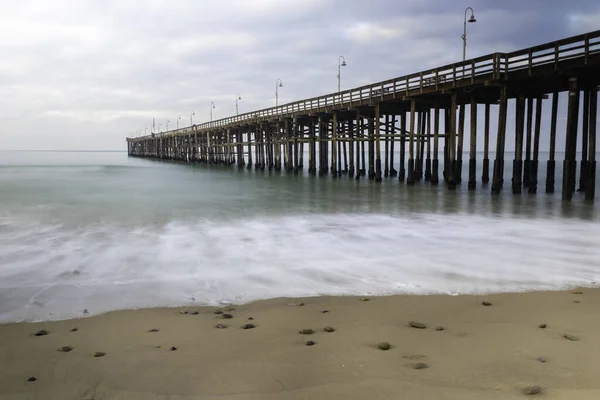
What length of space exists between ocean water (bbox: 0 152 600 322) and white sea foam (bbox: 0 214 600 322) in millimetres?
21

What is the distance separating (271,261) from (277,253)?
2.00ft

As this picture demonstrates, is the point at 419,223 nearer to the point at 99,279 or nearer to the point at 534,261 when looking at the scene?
the point at 534,261

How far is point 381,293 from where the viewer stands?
518 cm

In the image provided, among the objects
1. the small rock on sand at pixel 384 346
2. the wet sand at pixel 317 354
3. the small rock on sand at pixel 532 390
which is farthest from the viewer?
the small rock on sand at pixel 384 346

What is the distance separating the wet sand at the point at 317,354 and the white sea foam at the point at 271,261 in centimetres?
79

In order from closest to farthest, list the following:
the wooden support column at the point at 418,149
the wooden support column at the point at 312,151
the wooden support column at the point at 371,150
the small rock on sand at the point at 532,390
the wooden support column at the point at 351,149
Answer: the small rock on sand at the point at 532,390 → the wooden support column at the point at 418,149 → the wooden support column at the point at 371,150 → the wooden support column at the point at 351,149 → the wooden support column at the point at 312,151

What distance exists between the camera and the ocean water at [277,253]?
17.7 feet

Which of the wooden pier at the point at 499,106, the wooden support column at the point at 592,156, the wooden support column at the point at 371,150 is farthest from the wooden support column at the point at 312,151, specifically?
the wooden support column at the point at 592,156

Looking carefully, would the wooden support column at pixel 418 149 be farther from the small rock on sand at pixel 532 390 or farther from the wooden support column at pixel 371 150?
the small rock on sand at pixel 532 390

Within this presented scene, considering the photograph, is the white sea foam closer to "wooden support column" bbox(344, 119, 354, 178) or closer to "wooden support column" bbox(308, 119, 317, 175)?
"wooden support column" bbox(344, 119, 354, 178)

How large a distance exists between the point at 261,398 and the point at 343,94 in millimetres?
25560

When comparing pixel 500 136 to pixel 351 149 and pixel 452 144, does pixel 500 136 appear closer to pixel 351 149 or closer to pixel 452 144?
pixel 452 144

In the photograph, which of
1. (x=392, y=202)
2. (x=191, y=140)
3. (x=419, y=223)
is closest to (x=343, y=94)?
(x=392, y=202)

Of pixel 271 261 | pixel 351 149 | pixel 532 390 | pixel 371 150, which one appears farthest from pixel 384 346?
pixel 351 149
